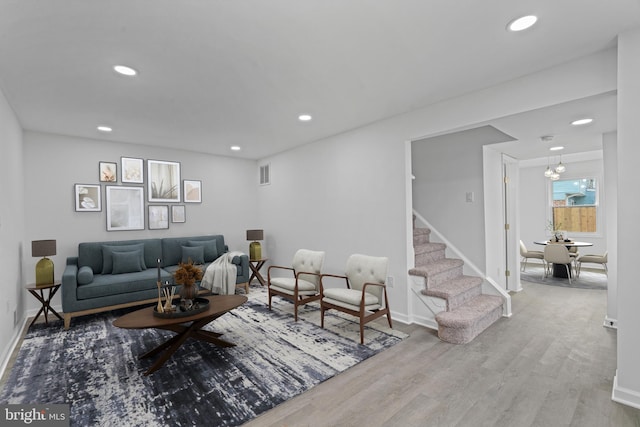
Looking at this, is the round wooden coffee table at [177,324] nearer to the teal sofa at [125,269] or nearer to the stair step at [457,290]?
the teal sofa at [125,269]

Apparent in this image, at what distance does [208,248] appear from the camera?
570cm

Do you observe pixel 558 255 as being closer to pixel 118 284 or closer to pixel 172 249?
pixel 172 249

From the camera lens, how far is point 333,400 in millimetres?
2320

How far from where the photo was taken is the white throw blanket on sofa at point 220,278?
5.00 meters

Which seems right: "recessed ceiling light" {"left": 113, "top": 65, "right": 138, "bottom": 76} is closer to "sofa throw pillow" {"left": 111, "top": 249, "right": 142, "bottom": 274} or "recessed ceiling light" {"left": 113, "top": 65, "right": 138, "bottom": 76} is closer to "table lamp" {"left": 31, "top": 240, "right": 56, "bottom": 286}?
"table lamp" {"left": 31, "top": 240, "right": 56, "bottom": 286}

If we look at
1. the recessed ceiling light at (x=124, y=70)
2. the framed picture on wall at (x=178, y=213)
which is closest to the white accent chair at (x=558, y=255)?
the framed picture on wall at (x=178, y=213)

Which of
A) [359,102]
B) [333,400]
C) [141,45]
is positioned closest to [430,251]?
[359,102]

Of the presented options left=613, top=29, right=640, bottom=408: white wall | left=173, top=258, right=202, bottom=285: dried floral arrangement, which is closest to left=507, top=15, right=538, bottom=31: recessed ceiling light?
left=613, top=29, right=640, bottom=408: white wall

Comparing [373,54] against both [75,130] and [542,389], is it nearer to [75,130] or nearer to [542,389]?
[542,389]

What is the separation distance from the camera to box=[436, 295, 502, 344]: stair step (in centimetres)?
328

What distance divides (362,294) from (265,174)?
4.06 metres

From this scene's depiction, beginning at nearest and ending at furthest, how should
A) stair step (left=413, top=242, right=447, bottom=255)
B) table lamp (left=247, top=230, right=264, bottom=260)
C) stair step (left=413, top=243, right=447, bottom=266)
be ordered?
stair step (left=413, top=243, right=447, bottom=266), stair step (left=413, top=242, right=447, bottom=255), table lamp (left=247, top=230, right=264, bottom=260)

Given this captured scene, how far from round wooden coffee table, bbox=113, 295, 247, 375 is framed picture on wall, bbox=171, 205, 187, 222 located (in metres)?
2.85

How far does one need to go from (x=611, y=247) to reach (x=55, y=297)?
7.54 m
